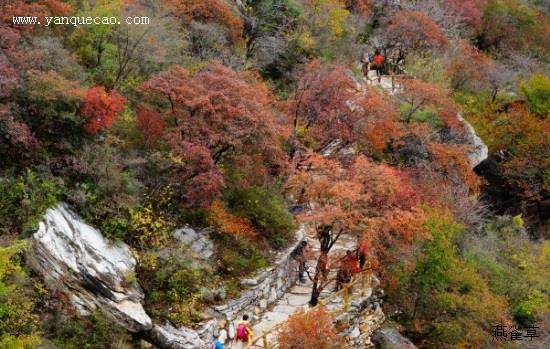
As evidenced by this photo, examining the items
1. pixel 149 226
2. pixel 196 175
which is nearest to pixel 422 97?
pixel 196 175

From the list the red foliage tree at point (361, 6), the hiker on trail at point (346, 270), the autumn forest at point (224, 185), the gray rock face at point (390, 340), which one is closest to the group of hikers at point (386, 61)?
the red foliage tree at point (361, 6)

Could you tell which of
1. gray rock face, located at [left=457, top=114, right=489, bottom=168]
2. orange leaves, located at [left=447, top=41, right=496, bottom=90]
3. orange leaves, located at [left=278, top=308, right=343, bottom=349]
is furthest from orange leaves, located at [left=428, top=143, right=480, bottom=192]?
orange leaves, located at [left=278, top=308, right=343, bottom=349]

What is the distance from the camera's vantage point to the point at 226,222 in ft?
57.7

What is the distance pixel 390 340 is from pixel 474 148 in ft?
53.0

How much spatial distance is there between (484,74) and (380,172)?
2431 cm

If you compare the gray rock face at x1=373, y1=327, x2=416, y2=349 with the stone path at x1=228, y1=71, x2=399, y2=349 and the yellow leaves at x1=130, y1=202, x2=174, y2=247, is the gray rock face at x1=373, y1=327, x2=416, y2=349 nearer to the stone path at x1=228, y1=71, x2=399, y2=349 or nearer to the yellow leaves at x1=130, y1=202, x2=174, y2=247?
the stone path at x1=228, y1=71, x2=399, y2=349

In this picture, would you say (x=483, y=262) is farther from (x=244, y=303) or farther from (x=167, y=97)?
(x=167, y=97)

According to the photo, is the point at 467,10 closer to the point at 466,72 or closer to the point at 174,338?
the point at 466,72

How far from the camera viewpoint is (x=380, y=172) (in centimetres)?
1850

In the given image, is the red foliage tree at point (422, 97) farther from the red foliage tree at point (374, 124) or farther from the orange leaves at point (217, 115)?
the orange leaves at point (217, 115)

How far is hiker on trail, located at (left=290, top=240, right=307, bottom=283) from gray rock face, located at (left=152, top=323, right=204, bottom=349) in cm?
614

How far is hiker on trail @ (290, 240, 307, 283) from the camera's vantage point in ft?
65.5

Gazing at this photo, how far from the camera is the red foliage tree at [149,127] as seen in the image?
1750 centimetres

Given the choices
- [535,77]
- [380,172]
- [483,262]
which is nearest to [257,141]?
[380,172]
